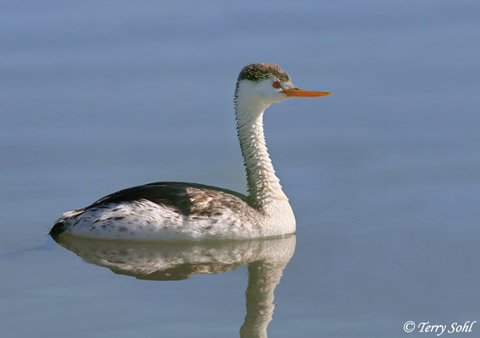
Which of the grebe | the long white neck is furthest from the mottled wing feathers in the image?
the long white neck

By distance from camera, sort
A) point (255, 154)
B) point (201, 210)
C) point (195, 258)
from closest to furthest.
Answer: point (195, 258)
point (201, 210)
point (255, 154)

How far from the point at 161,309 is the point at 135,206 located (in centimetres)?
215

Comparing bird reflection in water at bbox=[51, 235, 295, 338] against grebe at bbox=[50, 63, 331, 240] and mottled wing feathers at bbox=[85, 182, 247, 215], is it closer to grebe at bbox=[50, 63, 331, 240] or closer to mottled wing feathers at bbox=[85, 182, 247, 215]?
grebe at bbox=[50, 63, 331, 240]

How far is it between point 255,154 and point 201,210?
0.96 metres

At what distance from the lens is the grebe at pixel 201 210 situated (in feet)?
38.7

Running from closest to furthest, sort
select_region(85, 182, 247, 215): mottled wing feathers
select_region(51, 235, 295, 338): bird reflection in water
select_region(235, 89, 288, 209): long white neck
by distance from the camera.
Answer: select_region(51, 235, 295, 338): bird reflection in water → select_region(85, 182, 247, 215): mottled wing feathers → select_region(235, 89, 288, 209): long white neck

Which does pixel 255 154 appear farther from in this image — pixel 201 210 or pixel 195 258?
pixel 195 258

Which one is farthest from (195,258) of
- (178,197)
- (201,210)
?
(178,197)

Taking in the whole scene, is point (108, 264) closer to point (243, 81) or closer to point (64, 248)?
point (64, 248)

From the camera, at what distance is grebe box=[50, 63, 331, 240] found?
11.8 meters

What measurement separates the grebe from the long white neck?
0.4 inches

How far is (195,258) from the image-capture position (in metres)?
11.4

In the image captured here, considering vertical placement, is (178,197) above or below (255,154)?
below

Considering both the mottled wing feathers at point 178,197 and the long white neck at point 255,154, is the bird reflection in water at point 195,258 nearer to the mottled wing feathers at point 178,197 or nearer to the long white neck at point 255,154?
the mottled wing feathers at point 178,197
